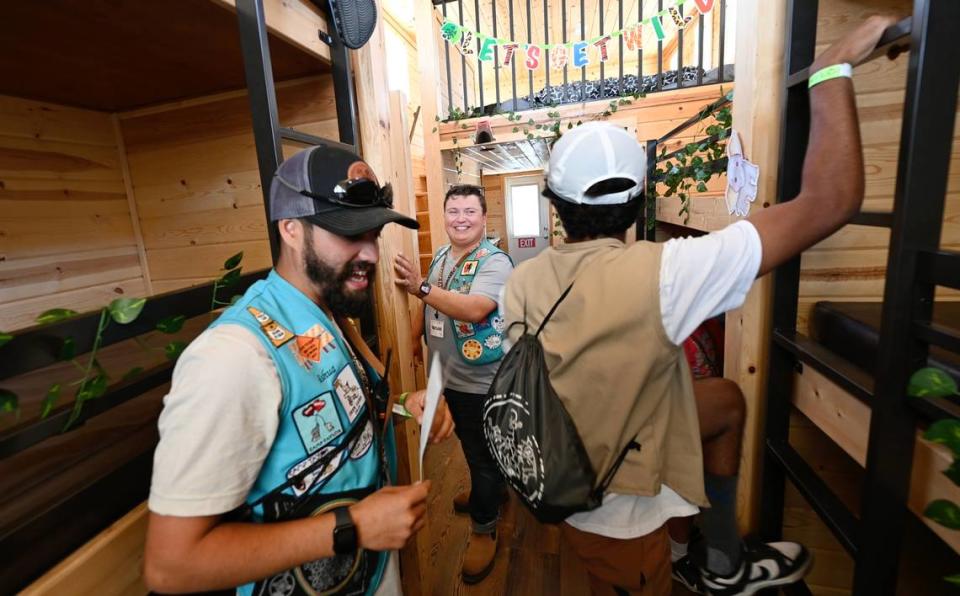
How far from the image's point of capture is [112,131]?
213 centimetres

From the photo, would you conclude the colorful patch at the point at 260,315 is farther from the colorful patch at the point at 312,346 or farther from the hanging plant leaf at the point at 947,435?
the hanging plant leaf at the point at 947,435

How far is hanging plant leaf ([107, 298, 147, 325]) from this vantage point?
0.79m

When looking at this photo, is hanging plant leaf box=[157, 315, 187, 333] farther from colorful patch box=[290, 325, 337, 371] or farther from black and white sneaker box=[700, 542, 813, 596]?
black and white sneaker box=[700, 542, 813, 596]

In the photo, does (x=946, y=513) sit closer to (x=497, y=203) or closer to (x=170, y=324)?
(x=170, y=324)

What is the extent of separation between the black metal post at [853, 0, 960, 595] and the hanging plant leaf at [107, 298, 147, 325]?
5.06 ft

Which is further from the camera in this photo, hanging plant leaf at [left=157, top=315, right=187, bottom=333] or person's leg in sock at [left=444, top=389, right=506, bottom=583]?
person's leg in sock at [left=444, top=389, right=506, bottom=583]

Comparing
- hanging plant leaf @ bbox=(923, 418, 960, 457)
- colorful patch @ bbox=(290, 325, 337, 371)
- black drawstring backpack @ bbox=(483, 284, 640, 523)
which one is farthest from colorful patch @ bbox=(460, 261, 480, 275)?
hanging plant leaf @ bbox=(923, 418, 960, 457)

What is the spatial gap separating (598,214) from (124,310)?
3.44 ft

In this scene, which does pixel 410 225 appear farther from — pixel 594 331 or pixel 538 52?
pixel 538 52

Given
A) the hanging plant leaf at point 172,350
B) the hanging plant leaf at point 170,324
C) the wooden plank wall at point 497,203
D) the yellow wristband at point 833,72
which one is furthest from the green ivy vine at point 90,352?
the wooden plank wall at point 497,203

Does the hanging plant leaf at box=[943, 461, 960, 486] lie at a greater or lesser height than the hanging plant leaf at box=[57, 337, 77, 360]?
lesser

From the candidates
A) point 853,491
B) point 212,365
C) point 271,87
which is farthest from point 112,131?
point 853,491

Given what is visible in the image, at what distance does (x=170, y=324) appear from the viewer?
0.92 meters

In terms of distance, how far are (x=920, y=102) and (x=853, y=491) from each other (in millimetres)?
1412
